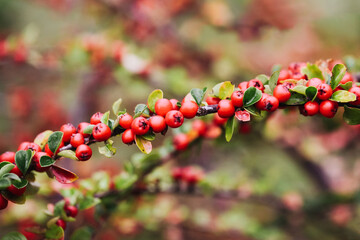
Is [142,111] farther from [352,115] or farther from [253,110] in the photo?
[352,115]

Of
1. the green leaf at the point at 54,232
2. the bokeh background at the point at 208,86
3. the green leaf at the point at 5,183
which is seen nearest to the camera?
the green leaf at the point at 5,183

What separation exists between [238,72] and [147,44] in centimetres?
127

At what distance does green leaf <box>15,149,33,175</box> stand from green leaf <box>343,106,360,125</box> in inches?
33.2

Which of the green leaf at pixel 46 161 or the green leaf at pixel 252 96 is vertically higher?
the green leaf at pixel 252 96

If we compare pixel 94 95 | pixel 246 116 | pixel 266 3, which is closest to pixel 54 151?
pixel 246 116

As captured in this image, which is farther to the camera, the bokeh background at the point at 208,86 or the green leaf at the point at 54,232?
the bokeh background at the point at 208,86

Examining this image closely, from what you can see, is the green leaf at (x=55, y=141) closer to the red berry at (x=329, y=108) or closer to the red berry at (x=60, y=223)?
the red berry at (x=60, y=223)

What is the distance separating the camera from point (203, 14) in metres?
3.37

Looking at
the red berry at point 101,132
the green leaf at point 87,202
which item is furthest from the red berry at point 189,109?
A: the green leaf at point 87,202

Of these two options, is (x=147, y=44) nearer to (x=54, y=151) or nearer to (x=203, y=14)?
(x=203, y=14)

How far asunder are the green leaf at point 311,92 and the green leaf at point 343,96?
0.17ft

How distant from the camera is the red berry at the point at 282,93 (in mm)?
782

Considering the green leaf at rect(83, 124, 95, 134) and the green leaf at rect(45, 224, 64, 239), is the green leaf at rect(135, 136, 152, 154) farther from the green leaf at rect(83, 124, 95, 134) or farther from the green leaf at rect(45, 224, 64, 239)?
the green leaf at rect(45, 224, 64, 239)

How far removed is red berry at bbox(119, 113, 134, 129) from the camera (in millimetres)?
793
